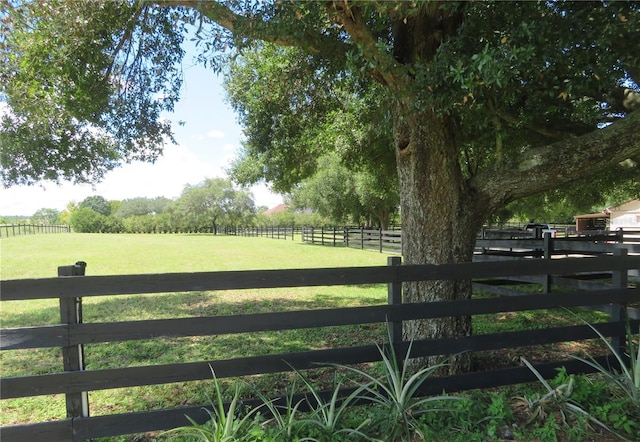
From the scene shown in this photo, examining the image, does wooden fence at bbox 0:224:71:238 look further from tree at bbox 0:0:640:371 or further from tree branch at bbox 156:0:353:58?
tree branch at bbox 156:0:353:58

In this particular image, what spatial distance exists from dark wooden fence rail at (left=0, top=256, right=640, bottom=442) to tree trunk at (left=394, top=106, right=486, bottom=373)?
0.65 metres

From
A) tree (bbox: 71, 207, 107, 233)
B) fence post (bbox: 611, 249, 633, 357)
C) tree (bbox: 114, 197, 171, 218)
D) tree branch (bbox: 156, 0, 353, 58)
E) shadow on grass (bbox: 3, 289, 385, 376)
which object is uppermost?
tree (bbox: 114, 197, 171, 218)

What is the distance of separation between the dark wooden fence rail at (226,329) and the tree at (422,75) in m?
0.75

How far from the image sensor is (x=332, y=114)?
8.97 meters

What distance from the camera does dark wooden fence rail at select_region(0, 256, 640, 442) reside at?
287 cm

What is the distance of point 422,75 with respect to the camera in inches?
143

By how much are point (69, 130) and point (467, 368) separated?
22.5ft

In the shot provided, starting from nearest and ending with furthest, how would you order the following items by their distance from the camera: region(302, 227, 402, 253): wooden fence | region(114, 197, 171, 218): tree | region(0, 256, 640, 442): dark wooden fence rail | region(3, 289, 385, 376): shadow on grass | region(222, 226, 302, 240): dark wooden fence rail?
region(0, 256, 640, 442): dark wooden fence rail < region(3, 289, 385, 376): shadow on grass < region(302, 227, 402, 253): wooden fence < region(222, 226, 302, 240): dark wooden fence rail < region(114, 197, 171, 218): tree

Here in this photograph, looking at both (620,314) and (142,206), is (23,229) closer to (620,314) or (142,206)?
(142,206)

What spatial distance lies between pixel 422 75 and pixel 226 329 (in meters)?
2.76

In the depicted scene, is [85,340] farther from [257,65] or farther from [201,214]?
[201,214]

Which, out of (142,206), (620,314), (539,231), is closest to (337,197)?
(539,231)

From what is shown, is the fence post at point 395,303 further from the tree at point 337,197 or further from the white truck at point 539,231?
the tree at point 337,197

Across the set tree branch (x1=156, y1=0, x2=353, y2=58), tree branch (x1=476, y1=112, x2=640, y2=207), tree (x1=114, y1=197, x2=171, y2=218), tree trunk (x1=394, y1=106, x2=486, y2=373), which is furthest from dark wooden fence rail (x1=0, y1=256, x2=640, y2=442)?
tree (x1=114, y1=197, x2=171, y2=218)
